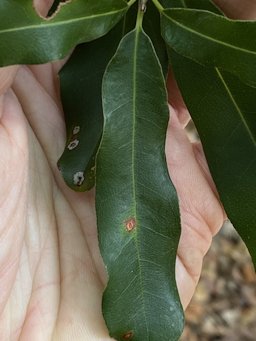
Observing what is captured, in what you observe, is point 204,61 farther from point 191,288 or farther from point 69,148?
point 191,288

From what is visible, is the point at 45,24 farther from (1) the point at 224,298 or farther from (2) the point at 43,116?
(1) the point at 224,298

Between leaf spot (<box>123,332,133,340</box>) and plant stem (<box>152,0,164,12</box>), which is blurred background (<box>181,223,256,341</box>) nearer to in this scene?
leaf spot (<box>123,332,133,340</box>)

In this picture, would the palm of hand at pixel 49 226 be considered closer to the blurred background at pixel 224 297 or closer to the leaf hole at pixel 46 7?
the leaf hole at pixel 46 7

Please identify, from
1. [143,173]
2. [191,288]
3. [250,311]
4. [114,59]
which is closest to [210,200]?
[191,288]

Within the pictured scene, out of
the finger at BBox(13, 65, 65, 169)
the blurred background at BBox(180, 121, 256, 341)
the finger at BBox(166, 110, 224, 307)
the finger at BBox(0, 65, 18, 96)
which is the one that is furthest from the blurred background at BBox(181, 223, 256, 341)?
the finger at BBox(0, 65, 18, 96)

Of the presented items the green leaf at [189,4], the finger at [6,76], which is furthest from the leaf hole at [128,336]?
the green leaf at [189,4]
